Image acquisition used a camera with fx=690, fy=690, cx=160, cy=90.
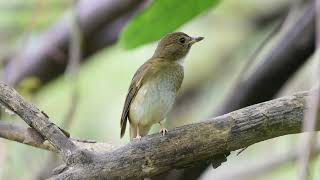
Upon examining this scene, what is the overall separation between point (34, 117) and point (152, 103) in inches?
35.2

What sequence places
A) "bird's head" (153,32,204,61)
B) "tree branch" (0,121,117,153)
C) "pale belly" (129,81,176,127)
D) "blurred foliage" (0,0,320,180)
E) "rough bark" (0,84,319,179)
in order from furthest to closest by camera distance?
"blurred foliage" (0,0,320,180)
"bird's head" (153,32,204,61)
"pale belly" (129,81,176,127)
"tree branch" (0,121,117,153)
"rough bark" (0,84,319,179)

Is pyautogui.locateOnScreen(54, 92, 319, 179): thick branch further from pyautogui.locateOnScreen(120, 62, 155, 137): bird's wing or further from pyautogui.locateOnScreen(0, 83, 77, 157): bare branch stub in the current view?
pyautogui.locateOnScreen(120, 62, 155, 137): bird's wing

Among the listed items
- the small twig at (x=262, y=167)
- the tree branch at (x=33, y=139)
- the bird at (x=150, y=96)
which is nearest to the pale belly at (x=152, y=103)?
the bird at (x=150, y=96)

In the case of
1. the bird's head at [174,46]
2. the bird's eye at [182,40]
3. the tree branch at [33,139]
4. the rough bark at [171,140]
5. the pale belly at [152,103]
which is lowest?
the rough bark at [171,140]

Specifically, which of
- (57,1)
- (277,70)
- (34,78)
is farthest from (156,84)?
(57,1)

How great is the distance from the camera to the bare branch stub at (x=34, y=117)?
1.88 metres

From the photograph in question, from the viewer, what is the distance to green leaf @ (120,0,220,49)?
2.36 meters

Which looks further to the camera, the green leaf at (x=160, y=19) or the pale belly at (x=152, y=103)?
the pale belly at (x=152, y=103)

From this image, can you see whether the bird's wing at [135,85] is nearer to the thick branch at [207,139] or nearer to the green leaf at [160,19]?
the green leaf at [160,19]

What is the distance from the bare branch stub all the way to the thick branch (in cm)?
10

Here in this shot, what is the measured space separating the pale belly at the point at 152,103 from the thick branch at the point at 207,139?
2.43 ft

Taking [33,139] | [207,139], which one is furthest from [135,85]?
[207,139]

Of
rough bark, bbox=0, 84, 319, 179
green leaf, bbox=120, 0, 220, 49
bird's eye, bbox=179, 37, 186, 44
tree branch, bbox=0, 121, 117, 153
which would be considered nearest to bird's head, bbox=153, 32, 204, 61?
bird's eye, bbox=179, 37, 186, 44

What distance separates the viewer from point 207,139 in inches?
75.8
